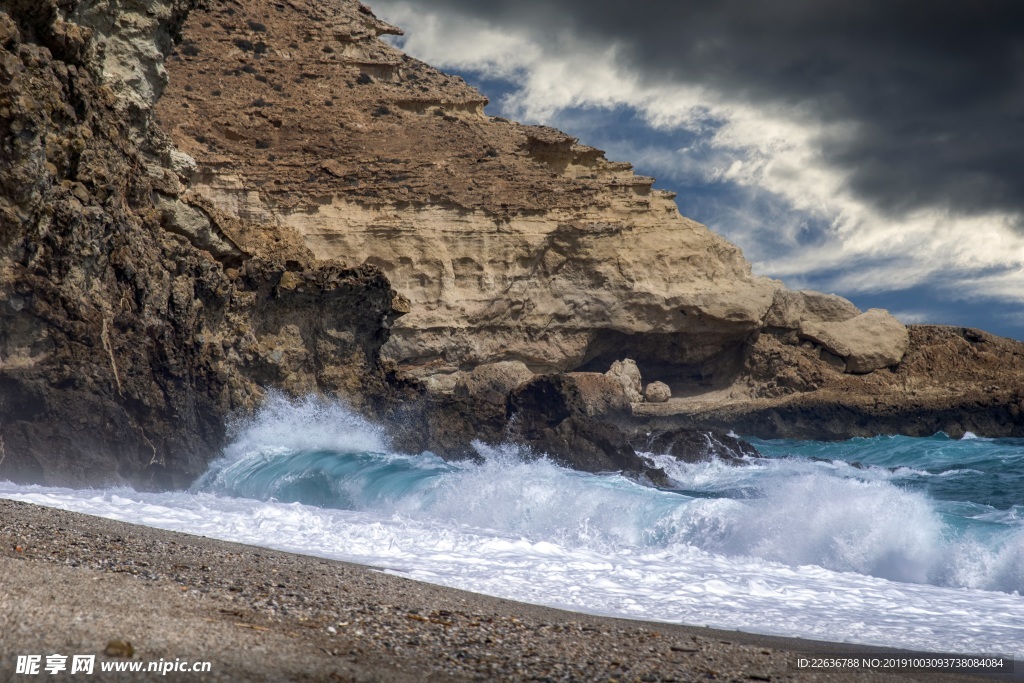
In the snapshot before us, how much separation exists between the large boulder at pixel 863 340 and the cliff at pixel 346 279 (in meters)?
0.10

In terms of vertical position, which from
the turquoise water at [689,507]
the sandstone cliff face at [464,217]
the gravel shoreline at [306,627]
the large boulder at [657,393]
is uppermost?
the sandstone cliff face at [464,217]

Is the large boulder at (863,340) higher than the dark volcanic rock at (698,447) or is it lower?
higher

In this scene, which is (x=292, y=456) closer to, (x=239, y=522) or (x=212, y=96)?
(x=239, y=522)

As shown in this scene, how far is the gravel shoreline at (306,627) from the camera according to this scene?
3.45m

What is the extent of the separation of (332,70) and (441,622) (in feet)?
123

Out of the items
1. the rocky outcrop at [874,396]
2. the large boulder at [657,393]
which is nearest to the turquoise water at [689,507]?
the rocky outcrop at [874,396]

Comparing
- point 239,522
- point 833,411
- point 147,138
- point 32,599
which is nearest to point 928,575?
point 239,522

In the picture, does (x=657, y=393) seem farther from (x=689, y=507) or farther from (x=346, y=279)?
(x=689, y=507)

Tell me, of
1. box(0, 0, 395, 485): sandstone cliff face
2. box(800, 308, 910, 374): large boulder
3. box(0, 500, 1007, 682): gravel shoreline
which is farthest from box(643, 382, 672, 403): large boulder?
box(0, 500, 1007, 682): gravel shoreline

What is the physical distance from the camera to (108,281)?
14297 millimetres

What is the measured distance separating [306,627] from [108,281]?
1153 centimetres

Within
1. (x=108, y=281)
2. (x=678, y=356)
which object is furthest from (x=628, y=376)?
(x=108, y=281)

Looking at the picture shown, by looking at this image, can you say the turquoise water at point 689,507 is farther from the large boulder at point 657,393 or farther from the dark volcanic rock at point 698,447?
the large boulder at point 657,393

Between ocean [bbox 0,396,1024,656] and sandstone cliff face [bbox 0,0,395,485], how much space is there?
124 centimetres
